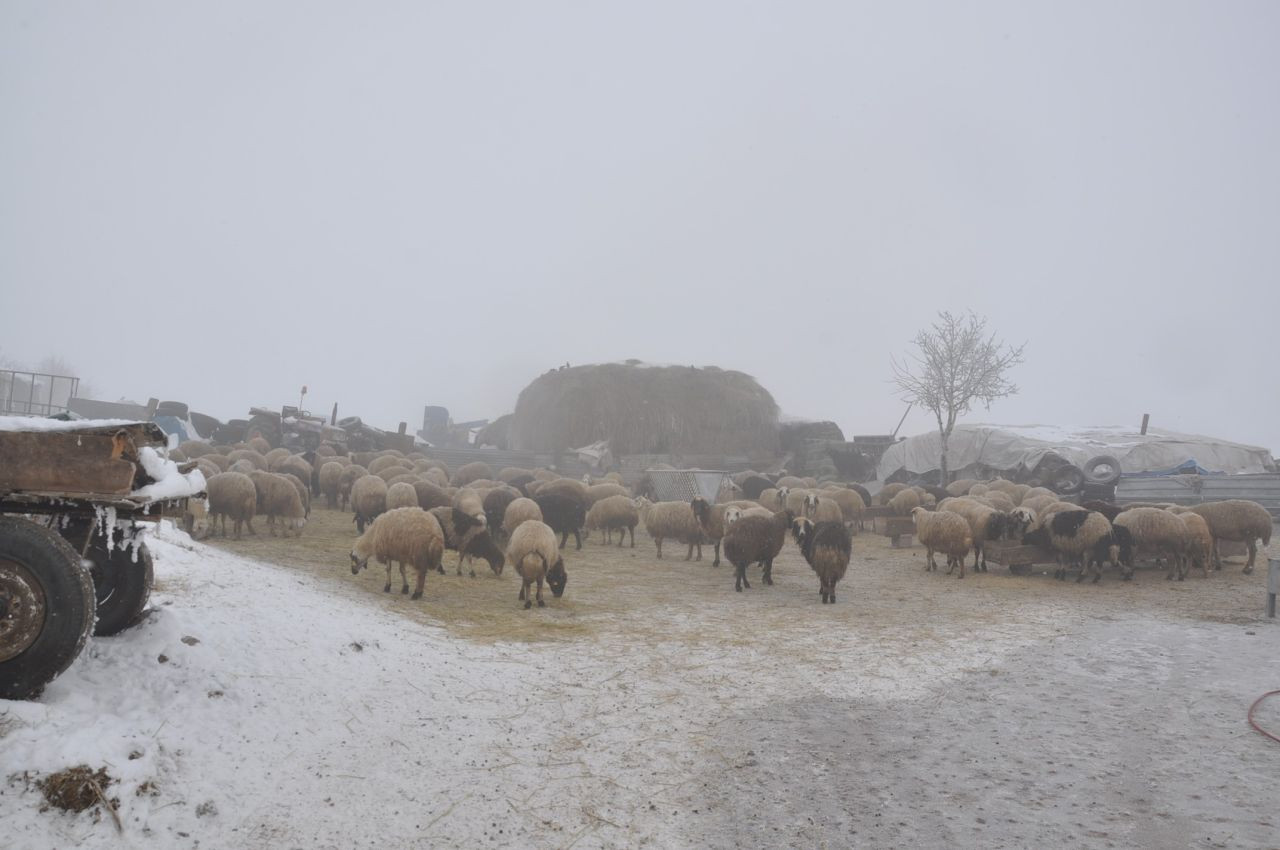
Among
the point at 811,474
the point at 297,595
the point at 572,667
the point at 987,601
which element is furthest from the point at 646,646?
the point at 811,474

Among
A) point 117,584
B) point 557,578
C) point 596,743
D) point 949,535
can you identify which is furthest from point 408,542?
point 949,535

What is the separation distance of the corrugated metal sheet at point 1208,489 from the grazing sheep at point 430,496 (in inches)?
793

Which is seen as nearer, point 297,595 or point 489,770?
point 489,770

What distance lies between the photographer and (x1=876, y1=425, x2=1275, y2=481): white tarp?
26594 mm

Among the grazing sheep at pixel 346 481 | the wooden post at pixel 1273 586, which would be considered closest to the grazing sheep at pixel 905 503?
the wooden post at pixel 1273 586

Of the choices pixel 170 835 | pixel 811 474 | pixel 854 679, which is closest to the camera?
pixel 170 835

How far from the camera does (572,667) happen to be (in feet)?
21.9

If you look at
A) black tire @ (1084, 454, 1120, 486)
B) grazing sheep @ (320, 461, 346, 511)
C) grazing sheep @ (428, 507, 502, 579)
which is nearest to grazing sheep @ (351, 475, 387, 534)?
grazing sheep @ (428, 507, 502, 579)

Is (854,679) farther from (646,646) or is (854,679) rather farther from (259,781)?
(259,781)

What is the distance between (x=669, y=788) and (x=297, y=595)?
4792 millimetres

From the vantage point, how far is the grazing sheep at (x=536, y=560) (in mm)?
9297

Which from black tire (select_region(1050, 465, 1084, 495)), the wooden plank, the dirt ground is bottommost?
the dirt ground

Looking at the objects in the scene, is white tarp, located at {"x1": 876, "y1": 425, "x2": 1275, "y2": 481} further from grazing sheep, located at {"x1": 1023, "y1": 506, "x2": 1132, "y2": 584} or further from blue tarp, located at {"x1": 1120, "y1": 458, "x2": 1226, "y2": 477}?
grazing sheep, located at {"x1": 1023, "y1": 506, "x2": 1132, "y2": 584}

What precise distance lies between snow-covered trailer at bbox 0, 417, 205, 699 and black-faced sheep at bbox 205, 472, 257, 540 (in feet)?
30.8
